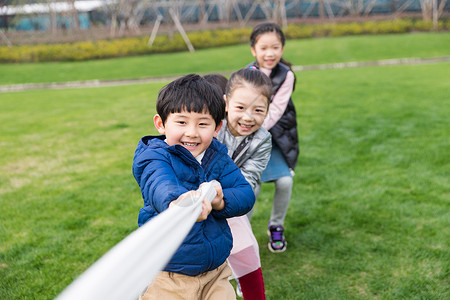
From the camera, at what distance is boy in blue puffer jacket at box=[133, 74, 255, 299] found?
1.83m

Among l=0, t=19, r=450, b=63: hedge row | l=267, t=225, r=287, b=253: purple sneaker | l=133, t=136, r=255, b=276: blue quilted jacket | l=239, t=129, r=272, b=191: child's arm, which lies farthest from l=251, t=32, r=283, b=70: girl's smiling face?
l=0, t=19, r=450, b=63: hedge row

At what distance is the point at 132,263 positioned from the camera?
104 centimetres

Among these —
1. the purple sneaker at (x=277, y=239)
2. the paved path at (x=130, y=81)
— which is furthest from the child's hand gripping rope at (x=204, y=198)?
the paved path at (x=130, y=81)

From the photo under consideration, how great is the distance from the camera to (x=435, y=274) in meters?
3.36

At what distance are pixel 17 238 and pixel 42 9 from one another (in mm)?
31719

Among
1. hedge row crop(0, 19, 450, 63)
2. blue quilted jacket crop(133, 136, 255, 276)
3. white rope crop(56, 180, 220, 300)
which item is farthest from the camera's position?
hedge row crop(0, 19, 450, 63)

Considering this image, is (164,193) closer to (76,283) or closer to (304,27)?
(76,283)

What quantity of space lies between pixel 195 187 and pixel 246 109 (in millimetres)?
819

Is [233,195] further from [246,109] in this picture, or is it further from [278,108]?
[278,108]

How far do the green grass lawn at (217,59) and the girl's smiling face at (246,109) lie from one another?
53.1 ft

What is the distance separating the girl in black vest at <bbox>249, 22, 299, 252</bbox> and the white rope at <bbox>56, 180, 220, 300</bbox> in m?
2.18

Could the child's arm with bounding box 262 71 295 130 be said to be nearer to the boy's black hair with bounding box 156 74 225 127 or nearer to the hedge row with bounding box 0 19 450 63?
the boy's black hair with bounding box 156 74 225 127

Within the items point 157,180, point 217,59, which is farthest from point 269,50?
point 217,59

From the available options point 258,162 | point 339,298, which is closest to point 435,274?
point 339,298
